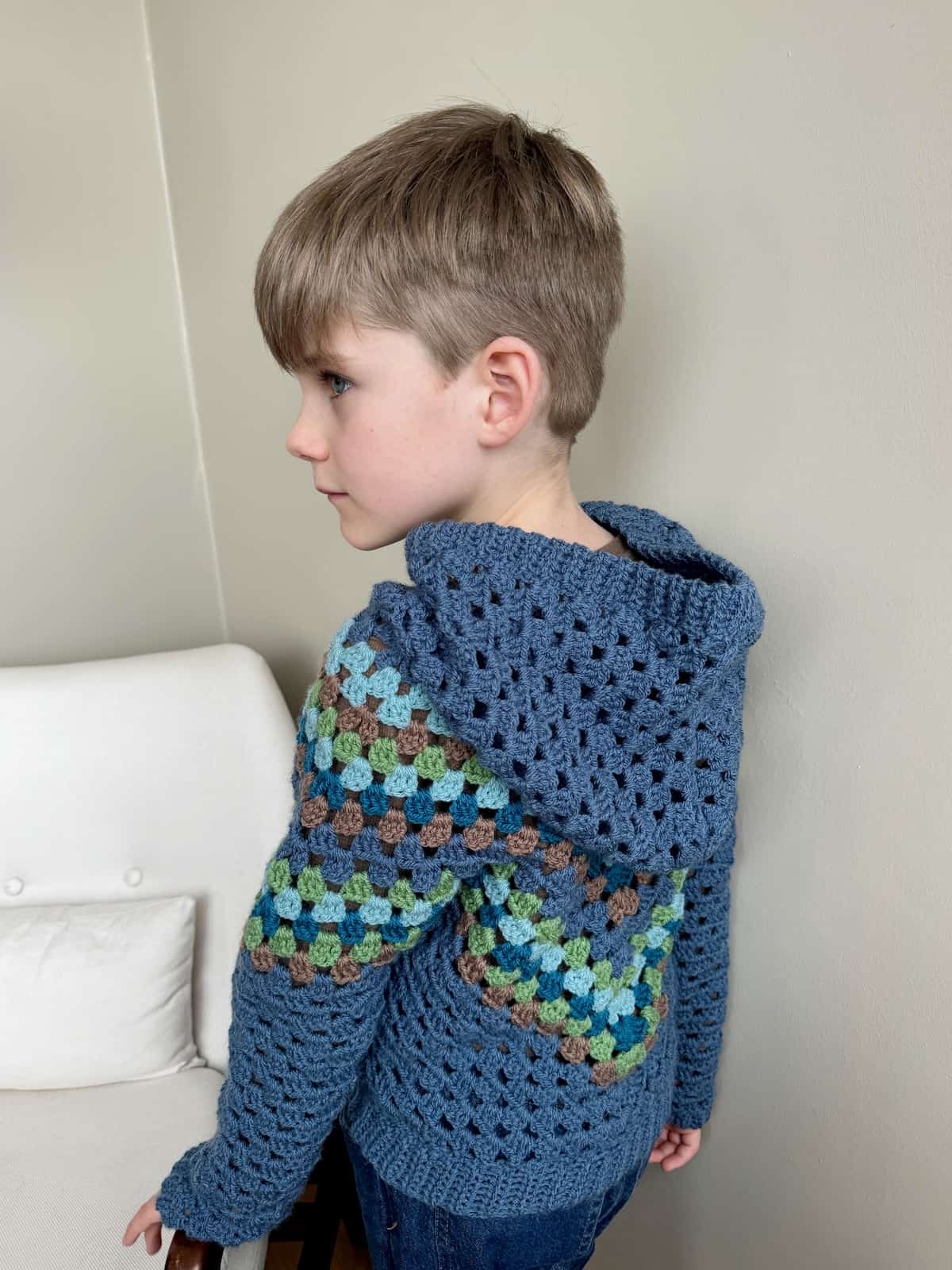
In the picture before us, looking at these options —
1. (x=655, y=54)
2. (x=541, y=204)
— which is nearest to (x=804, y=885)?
(x=541, y=204)

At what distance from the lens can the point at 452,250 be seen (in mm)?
716

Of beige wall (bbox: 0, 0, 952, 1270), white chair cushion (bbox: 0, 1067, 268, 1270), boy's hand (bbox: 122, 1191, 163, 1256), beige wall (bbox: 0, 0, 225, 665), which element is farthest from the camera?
beige wall (bbox: 0, 0, 225, 665)

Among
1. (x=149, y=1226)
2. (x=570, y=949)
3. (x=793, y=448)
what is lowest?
(x=149, y=1226)

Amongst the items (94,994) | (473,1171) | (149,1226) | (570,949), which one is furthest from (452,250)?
(94,994)

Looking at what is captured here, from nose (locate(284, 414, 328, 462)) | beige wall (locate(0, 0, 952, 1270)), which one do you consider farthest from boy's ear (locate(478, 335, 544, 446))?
beige wall (locate(0, 0, 952, 1270))

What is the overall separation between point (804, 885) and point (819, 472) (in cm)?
37

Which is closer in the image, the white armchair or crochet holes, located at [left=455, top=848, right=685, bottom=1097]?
crochet holes, located at [left=455, top=848, right=685, bottom=1097]

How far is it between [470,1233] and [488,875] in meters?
0.31

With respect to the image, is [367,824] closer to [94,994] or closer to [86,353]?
[94,994]

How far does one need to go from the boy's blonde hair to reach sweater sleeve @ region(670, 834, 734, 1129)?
1.52ft

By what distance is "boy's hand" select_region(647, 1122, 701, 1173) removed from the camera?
1.07 metres

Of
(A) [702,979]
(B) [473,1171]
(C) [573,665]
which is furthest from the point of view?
(A) [702,979]

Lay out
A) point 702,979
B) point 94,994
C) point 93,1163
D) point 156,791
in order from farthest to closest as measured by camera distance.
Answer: point 156,791, point 94,994, point 93,1163, point 702,979

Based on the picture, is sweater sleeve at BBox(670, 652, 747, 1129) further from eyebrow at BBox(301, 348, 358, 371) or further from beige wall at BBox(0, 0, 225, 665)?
beige wall at BBox(0, 0, 225, 665)
